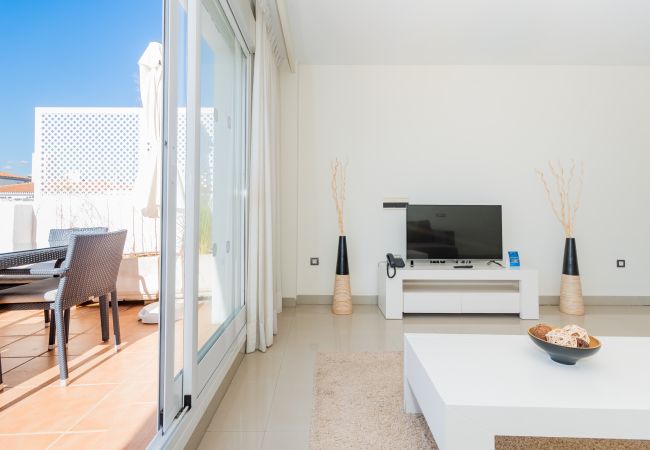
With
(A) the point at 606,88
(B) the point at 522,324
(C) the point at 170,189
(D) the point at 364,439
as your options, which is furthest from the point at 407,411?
(A) the point at 606,88

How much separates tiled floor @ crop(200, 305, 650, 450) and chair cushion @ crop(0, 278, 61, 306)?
1.21 m

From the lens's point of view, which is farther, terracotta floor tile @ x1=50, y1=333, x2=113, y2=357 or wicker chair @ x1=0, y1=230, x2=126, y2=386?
terracotta floor tile @ x1=50, y1=333, x2=113, y2=357

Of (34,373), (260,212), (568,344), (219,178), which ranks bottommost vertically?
(34,373)

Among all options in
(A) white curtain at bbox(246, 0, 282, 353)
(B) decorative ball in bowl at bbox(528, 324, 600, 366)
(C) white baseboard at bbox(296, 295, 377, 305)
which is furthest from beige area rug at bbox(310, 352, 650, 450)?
(C) white baseboard at bbox(296, 295, 377, 305)

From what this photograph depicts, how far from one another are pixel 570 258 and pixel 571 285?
285 mm

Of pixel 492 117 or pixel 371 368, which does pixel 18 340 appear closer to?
pixel 371 368

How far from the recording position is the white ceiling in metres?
2.95

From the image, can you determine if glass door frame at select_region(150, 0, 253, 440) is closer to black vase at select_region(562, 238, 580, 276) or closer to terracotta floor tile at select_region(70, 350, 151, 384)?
terracotta floor tile at select_region(70, 350, 151, 384)

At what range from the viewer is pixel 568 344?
138 centimetres

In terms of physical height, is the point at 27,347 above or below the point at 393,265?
below

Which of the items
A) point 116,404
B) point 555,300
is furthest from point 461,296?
point 116,404

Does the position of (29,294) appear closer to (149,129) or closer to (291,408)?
(149,129)

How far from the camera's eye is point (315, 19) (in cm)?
315

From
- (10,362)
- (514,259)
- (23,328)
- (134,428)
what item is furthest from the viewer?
(514,259)
